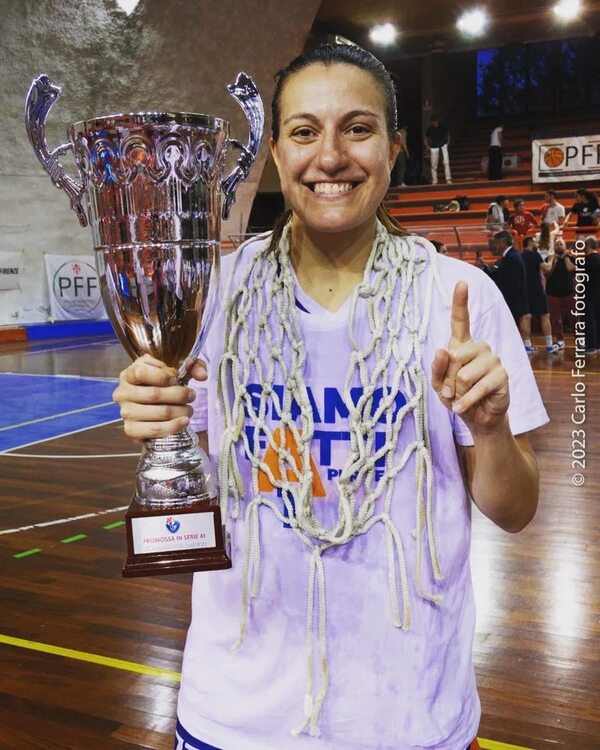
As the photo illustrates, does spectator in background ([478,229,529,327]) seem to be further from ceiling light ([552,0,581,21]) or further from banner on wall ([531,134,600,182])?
ceiling light ([552,0,581,21])

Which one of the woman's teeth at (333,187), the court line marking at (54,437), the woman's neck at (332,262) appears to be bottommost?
the court line marking at (54,437)

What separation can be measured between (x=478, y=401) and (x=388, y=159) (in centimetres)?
41

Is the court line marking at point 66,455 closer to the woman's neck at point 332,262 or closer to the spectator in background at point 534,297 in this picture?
the woman's neck at point 332,262

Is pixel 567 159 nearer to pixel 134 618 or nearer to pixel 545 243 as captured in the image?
pixel 545 243

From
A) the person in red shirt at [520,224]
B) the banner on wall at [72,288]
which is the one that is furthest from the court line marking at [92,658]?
the banner on wall at [72,288]

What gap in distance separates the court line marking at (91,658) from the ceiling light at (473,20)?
17510 mm

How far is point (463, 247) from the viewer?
1280cm

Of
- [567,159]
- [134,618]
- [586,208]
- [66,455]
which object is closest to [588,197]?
[586,208]

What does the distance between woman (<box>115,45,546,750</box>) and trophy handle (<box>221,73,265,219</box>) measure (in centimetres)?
14

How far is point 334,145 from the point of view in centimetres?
115

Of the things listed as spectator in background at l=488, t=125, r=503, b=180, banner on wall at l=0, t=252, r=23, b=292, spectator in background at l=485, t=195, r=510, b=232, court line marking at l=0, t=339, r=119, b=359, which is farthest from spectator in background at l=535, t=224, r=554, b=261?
banner on wall at l=0, t=252, r=23, b=292

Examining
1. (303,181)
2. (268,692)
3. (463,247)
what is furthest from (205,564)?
(463,247)

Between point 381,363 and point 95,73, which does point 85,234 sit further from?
point 381,363

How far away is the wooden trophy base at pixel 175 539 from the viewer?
116 cm
